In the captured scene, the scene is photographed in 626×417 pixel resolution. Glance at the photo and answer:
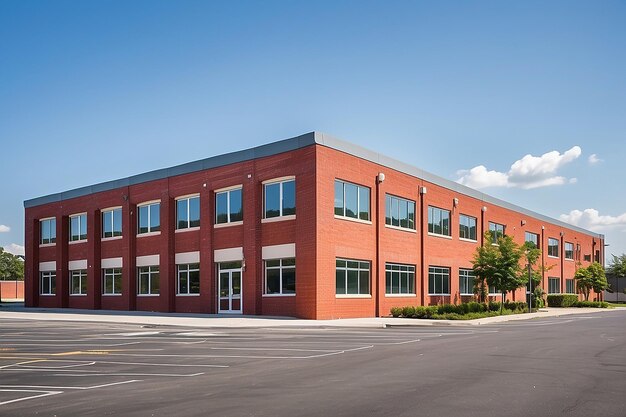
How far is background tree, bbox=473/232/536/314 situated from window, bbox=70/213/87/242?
27.3 meters

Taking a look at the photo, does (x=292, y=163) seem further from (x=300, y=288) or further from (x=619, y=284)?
(x=619, y=284)

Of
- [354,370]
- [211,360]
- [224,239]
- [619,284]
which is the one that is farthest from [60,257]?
[619,284]

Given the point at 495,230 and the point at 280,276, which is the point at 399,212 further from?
the point at 495,230

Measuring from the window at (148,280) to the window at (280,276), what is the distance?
989 cm

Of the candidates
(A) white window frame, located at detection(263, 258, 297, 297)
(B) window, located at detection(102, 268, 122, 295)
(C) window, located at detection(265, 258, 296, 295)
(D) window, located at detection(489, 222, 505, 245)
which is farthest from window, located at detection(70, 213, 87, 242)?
(D) window, located at detection(489, 222, 505, 245)

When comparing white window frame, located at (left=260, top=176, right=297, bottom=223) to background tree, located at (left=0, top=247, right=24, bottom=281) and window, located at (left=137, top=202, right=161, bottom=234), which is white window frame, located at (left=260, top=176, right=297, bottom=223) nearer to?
window, located at (left=137, top=202, right=161, bottom=234)

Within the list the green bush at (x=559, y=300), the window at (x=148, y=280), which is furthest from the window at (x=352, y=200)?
the green bush at (x=559, y=300)

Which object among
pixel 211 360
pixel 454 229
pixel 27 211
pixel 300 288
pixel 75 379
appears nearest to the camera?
pixel 75 379

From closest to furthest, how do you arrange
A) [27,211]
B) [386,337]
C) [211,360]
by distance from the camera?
1. [211,360]
2. [386,337]
3. [27,211]

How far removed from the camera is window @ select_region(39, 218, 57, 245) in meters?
49.1

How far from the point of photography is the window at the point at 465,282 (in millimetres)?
46750

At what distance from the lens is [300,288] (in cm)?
3131

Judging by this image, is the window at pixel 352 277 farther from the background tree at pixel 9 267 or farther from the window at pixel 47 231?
the background tree at pixel 9 267

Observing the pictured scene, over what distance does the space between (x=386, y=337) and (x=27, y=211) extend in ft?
127
